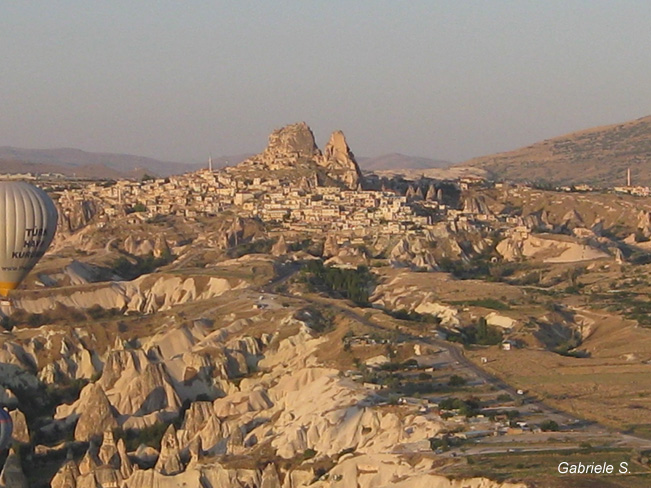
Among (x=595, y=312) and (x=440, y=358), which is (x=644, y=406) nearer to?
(x=440, y=358)

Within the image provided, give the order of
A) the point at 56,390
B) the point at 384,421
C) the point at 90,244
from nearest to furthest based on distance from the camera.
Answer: the point at 384,421
the point at 56,390
the point at 90,244

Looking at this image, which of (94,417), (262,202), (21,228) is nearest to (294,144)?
(262,202)

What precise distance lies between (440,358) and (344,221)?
4987 centimetres

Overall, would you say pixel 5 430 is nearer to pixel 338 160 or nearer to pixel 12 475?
pixel 12 475

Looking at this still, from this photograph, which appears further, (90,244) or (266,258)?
(90,244)

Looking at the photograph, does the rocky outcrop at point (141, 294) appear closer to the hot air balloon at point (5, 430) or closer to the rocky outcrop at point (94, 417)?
the rocky outcrop at point (94, 417)

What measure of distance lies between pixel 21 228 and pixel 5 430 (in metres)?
11.4

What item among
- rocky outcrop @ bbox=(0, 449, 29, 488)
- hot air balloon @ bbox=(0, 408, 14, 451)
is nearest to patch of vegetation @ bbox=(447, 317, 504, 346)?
hot air balloon @ bbox=(0, 408, 14, 451)

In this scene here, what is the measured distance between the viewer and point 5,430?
178ft

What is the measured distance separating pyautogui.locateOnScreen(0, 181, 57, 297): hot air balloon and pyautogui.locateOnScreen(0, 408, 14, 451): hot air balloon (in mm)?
9622

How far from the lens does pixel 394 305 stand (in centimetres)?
7881

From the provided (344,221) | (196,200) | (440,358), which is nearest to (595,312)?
(440,358)

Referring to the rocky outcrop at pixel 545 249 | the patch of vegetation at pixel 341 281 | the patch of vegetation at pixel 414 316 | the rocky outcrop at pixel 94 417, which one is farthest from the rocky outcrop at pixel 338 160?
the rocky outcrop at pixel 94 417

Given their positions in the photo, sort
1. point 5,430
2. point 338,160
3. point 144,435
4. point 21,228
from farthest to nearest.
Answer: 1. point 338,160
2. point 21,228
3. point 144,435
4. point 5,430
